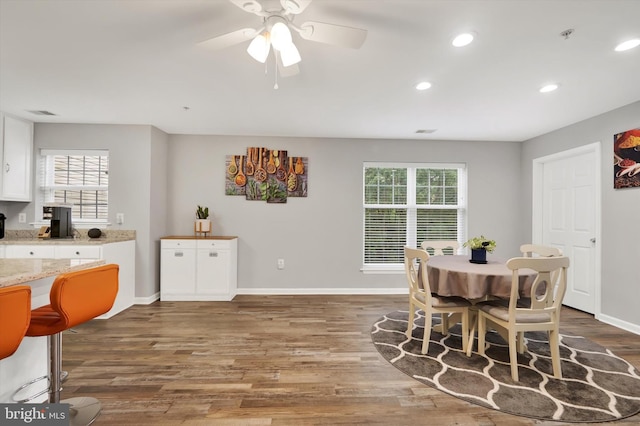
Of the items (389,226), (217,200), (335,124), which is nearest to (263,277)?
(217,200)

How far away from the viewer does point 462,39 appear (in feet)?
6.87

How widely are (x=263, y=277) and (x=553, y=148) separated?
4.56m

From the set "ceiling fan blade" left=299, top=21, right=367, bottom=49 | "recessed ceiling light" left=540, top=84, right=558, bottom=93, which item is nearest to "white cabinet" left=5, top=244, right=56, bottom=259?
"ceiling fan blade" left=299, top=21, right=367, bottom=49

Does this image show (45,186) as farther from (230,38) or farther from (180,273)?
(230,38)

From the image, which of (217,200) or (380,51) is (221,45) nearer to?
(380,51)

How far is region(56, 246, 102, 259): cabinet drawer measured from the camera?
344 centimetres

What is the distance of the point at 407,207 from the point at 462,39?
3.05 metres

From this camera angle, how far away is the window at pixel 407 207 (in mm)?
4871

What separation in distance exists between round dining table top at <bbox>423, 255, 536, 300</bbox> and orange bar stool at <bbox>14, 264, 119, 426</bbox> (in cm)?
243

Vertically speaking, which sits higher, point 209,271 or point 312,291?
point 209,271

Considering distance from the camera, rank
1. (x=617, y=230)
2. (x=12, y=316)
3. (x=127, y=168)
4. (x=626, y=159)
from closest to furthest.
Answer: (x=12, y=316) → (x=626, y=159) → (x=617, y=230) → (x=127, y=168)

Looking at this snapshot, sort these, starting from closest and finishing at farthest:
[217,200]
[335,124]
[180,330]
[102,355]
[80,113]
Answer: [102,355]
[180,330]
[80,113]
[335,124]
[217,200]

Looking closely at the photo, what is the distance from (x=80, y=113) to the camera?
147 inches

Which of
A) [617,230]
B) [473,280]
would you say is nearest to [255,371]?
[473,280]
